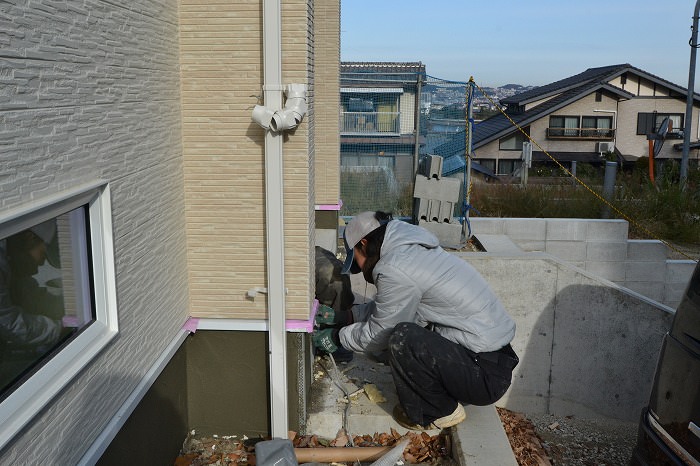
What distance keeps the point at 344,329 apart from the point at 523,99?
1456 inches

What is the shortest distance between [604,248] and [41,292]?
9.41 meters

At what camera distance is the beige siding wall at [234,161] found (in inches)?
175

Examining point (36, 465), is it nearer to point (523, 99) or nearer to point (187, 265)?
point (187, 265)

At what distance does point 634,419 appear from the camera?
25.0ft

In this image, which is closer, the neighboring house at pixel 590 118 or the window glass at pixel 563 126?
the neighboring house at pixel 590 118

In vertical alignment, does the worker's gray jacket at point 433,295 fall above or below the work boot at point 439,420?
above

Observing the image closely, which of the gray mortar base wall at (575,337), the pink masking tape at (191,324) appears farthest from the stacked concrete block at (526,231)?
the pink masking tape at (191,324)

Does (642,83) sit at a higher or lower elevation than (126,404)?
higher

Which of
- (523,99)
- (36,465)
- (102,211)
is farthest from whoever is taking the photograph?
(523,99)

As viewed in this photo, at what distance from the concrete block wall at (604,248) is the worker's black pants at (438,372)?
5819mm

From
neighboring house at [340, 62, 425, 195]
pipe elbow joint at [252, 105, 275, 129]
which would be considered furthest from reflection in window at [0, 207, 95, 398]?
neighboring house at [340, 62, 425, 195]

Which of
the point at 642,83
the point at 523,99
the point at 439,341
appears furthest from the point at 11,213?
the point at 642,83

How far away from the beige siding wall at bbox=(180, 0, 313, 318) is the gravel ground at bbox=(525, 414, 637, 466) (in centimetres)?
322

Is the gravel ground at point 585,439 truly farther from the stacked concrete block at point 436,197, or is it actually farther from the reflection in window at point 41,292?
the reflection in window at point 41,292
